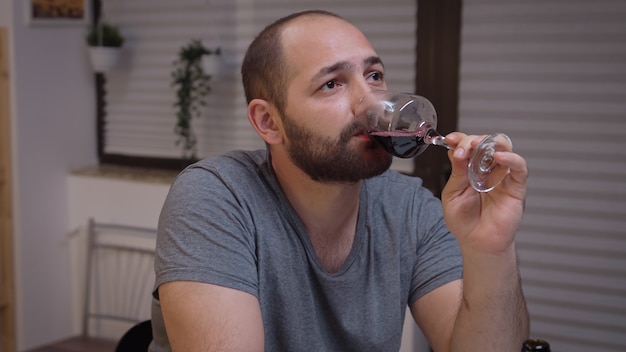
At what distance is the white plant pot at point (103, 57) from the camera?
11.4 feet

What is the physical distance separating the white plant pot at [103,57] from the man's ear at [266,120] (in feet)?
6.76

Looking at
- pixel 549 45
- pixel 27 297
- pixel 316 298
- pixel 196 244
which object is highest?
pixel 549 45

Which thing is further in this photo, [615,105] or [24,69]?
[24,69]

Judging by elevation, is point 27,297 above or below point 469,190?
below

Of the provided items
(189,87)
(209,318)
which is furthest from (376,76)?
(189,87)

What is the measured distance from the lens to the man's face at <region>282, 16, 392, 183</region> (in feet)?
4.69

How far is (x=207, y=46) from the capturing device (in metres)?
3.45

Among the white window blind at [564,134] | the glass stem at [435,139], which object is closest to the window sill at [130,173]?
the white window blind at [564,134]

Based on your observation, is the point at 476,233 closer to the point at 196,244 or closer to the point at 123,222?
the point at 196,244

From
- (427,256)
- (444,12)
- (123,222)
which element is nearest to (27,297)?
(123,222)

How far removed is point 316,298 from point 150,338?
43 centimetres

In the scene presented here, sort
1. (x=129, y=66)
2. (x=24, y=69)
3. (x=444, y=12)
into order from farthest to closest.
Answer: (x=129, y=66), (x=24, y=69), (x=444, y=12)

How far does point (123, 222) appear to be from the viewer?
11.4ft

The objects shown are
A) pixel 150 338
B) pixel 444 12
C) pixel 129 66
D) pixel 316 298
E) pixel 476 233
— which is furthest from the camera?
pixel 129 66
